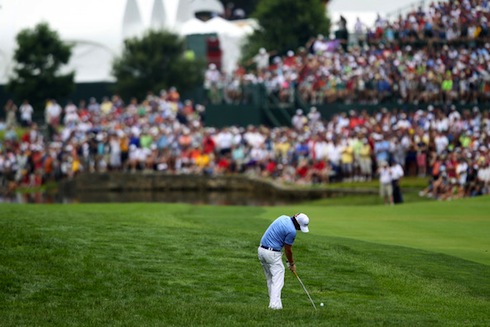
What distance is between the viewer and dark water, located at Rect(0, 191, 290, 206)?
145 feet

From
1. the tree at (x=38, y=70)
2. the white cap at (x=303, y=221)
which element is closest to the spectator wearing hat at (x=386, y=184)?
the white cap at (x=303, y=221)

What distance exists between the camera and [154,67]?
6116cm

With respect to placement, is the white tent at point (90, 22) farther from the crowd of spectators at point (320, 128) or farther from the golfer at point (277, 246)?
the golfer at point (277, 246)

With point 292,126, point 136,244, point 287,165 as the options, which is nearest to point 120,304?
point 136,244

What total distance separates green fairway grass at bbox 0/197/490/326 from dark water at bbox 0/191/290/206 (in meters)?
13.4

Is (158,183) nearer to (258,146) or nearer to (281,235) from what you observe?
(258,146)

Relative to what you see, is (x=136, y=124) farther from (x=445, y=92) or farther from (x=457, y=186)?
(x=457, y=186)

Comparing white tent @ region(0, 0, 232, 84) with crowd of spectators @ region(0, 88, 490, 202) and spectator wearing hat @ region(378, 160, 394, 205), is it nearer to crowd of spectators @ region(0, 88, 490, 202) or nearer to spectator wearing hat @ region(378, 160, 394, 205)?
crowd of spectators @ region(0, 88, 490, 202)

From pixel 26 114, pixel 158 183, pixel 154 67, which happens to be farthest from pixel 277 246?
pixel 154 67

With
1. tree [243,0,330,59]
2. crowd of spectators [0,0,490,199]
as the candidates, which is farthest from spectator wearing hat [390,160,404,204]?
tree [243,0,330,59]

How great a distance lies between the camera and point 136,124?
51562mm

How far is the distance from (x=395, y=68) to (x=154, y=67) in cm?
1731

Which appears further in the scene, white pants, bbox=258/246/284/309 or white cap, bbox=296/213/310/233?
white pants, bbox=258/246/284/309

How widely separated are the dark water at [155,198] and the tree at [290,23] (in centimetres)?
1572
